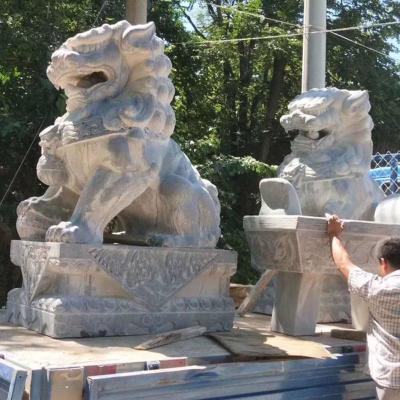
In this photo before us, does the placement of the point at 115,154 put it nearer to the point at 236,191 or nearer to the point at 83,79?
the point at 83,79

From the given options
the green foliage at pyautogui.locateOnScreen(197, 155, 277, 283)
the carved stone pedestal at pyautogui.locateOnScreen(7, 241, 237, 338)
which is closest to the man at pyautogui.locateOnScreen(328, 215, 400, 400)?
the carved stone pedestal at pyautogui.locateOnScreen(7, 241, 237, 338)

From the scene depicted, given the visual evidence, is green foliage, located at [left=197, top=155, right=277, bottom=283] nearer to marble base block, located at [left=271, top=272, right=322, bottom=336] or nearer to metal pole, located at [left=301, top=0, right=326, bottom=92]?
metal pole, located at [left=301, top=0, right=326, bottom=92]

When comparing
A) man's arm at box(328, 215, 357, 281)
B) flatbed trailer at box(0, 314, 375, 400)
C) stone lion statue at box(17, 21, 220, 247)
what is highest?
stone lion statue at box(17, 21, 220, 247)

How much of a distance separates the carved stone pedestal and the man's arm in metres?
0.58

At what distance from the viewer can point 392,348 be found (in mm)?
2547

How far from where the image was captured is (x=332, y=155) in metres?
4.12

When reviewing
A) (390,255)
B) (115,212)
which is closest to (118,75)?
(115,212)

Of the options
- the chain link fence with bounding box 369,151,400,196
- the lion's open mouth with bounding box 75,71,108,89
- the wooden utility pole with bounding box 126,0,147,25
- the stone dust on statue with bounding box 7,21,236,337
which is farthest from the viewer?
the chain link fence with bounding box 369,151,400,196

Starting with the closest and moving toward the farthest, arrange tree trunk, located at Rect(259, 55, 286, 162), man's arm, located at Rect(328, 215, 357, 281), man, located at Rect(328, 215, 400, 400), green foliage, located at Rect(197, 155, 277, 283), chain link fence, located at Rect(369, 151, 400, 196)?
1. man, located at Rect(328, 215, 400, 400)
2. man's arm, located at Rect(328, 215, 357, 281)
3. chain link fence, located at Rect(369, 151, 400, 196)
4. green foliage, located at Rect(197, 155, 277, 283)
5. tree trunk, located at Rect(259, 55, 286, 162)

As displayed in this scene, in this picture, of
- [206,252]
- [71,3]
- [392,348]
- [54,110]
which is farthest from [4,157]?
[392,348]

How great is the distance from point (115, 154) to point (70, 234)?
45 cm

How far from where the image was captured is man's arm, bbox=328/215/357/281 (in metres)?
2.94

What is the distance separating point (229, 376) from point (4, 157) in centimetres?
535

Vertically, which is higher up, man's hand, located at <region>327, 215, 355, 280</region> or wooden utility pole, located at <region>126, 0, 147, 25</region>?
wooden utility pole, located at <region>126, 0, 147, 25</region>
